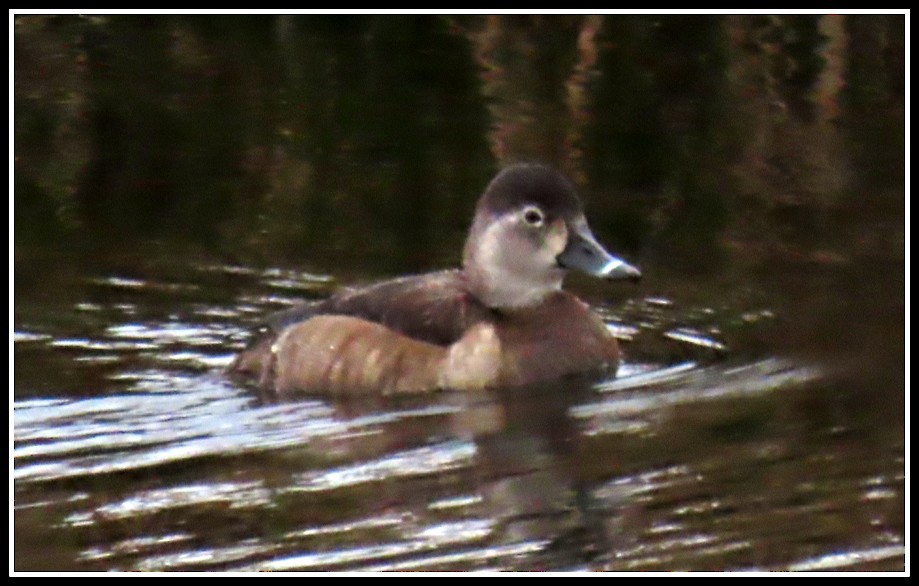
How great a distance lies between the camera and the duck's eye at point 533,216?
37.1 feet

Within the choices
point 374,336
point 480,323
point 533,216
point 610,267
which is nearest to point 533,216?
point 533,216

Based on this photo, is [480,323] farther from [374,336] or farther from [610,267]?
[610,267]

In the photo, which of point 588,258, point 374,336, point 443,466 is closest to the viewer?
point 443,466

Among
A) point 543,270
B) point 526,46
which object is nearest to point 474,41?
point 526,46

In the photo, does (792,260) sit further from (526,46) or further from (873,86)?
(526,46)

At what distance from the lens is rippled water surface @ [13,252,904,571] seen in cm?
848

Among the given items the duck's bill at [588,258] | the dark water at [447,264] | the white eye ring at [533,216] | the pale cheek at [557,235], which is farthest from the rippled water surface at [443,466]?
the white eye ring at [533,216]

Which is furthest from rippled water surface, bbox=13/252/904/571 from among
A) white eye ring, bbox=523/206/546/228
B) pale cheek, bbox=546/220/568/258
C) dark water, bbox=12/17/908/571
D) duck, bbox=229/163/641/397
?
white eye ring, bbox=523/206/546/228

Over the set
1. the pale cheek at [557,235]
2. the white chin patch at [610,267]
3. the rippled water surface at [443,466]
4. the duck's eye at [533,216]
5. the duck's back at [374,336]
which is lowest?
the rippled water surface at [443,466]

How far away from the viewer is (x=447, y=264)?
1301 cm

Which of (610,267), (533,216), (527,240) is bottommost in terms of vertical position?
(610,267)

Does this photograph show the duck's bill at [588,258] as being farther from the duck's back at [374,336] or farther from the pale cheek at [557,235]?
the duck's back at [374,336]

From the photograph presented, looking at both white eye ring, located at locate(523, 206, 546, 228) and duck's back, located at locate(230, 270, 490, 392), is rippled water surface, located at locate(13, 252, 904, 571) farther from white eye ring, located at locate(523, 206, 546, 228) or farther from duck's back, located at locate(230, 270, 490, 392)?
white eye ring, located at locate(523, 206, 546, 228)

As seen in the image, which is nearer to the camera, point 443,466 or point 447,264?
point 443,466
